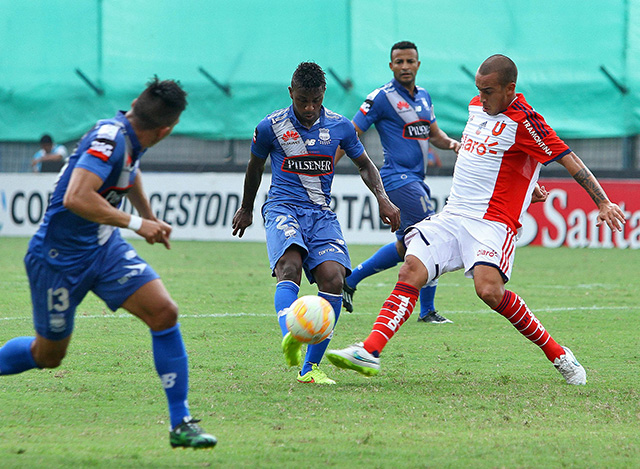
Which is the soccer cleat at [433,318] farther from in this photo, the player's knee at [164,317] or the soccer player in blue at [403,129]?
the player's knee at [164,317]

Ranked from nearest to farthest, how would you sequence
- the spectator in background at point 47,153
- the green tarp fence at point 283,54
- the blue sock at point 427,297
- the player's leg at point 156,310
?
the player's leg at point 156,310 < the blue sock at point 427,297 < the spectator in background at point 47,153 < the green tarp fence at point 283,54

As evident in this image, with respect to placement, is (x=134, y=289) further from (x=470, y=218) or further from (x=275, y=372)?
(x=470, y=218)

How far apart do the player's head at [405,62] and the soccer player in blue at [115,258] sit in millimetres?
4933

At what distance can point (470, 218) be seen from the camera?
19.2ft

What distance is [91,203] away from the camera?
13.2ft

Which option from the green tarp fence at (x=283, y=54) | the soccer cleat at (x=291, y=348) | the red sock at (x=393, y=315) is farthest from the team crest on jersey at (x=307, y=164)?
the green tarp fence at (x=283, y=54)

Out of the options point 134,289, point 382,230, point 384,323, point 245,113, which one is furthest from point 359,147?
point 245,113

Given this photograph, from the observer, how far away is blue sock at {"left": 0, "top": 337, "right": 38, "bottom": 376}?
4617mm

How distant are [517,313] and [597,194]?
899 millimetres

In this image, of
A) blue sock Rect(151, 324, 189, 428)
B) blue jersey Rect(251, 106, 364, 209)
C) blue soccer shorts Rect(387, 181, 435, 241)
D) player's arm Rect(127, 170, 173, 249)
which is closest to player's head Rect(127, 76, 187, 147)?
player's arm Rect(127, 170, 173, 249)

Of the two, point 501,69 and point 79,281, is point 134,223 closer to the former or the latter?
point 79,281

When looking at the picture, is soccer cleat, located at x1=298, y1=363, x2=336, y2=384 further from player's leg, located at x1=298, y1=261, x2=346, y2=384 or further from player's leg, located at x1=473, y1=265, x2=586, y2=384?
player's leg, located at x1=473, y1=265, x2=586, y2=384

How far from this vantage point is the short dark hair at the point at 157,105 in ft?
13.9

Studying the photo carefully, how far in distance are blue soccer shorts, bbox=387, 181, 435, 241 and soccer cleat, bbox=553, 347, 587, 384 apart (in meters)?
3.26
